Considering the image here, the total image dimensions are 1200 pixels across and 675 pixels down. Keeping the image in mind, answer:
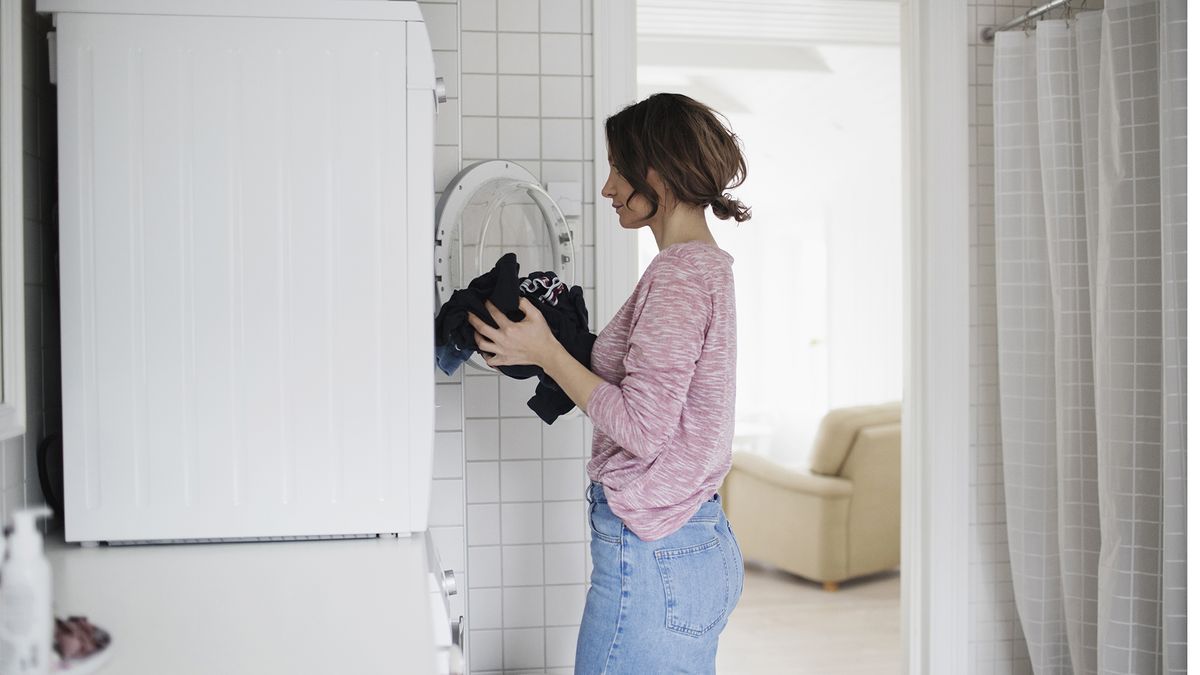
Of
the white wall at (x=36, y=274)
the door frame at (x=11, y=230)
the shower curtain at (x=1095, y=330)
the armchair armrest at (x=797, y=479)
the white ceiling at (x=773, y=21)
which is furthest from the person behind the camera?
the armchair armrest at (x=797, y=479)

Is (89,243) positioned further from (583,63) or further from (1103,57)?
(1103,57)

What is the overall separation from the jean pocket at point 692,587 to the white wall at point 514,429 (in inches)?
31.6

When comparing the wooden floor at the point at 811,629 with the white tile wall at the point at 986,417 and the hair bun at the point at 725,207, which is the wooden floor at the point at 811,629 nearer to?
the white tile wall at the point at 986,417

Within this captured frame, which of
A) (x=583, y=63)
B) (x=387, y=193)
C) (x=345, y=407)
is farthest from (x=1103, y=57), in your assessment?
(x=345, y=407)

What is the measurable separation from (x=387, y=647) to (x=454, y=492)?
1.28 meters

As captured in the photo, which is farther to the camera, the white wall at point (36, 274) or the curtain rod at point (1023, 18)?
the curtain rod at point (1023, 18)

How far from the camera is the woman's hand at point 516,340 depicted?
144 cm

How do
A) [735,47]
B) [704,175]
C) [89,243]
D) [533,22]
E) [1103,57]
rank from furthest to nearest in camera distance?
[735,47] → [533,22] → [1103,57] → [704,175] → [89,243]

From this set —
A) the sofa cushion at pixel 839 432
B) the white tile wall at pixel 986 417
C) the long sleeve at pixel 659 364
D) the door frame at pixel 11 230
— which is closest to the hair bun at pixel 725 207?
the long sleeve at pixel 659 364

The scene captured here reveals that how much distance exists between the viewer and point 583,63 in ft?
7.25

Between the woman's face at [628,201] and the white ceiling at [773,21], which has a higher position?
the white ceiling at [773,21]

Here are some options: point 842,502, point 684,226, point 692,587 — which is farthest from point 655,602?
point 842,502

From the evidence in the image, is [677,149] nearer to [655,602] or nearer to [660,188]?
[660,188]

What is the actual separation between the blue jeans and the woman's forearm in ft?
0.64
